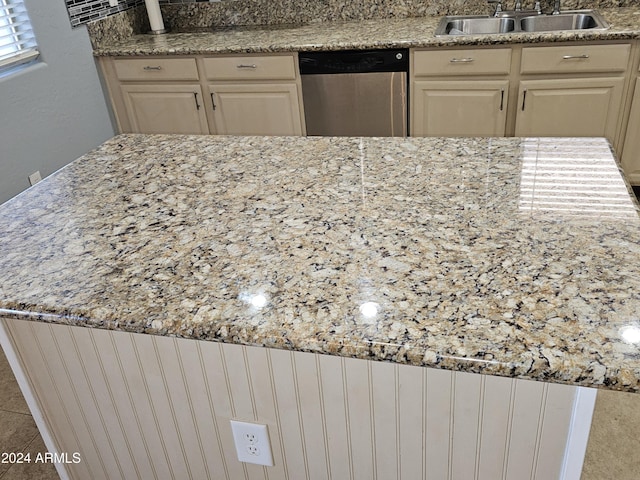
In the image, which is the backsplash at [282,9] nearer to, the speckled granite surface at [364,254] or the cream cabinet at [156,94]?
the cream cabinet at [156,94]

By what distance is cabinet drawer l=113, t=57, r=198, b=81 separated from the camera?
326 cm

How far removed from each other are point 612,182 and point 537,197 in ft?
0.58

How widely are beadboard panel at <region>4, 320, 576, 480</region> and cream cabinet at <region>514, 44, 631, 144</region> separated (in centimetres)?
224

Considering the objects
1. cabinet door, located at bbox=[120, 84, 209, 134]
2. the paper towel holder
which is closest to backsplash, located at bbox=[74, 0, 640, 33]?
the paper towel holder

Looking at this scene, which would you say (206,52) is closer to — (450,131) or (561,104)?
(450,131)

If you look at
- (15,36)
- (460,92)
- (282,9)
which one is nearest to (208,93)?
(282,9)

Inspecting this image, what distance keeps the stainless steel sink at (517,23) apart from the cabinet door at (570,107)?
45 cm

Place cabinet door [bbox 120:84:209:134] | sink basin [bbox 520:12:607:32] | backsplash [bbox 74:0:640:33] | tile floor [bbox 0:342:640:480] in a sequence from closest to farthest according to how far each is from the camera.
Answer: tile floor [bbox 0:342:640:480] → sink basin [bbox 520:12:607:32] → backsplash [bbox 74:0:640:33] → cabinet door [bbox 120:84:209:134]

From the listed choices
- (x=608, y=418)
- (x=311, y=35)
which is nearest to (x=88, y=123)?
(x=311, y=35)

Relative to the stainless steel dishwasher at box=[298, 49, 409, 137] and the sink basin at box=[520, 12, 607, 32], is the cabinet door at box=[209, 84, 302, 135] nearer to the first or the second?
the stainless steel dishwasher at box=[298, 49, 409, 137]

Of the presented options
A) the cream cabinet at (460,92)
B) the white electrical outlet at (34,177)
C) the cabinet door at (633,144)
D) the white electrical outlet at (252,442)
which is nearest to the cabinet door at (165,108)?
the white electrical outlet at (34,177)

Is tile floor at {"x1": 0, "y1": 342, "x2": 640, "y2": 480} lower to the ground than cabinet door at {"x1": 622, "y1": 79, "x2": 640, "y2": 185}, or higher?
lower

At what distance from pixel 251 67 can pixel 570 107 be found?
65.9 inches

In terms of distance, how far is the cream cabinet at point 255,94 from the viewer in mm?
3158
